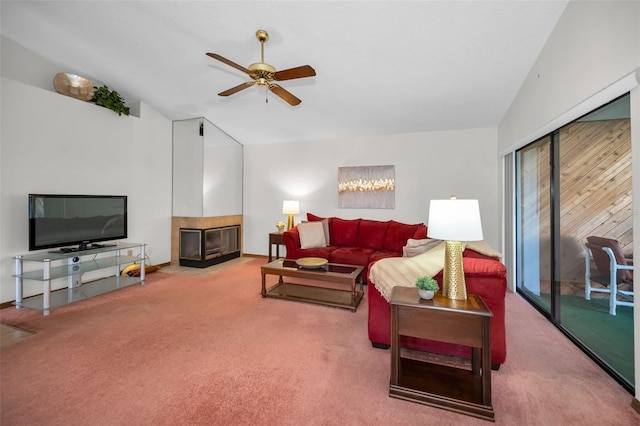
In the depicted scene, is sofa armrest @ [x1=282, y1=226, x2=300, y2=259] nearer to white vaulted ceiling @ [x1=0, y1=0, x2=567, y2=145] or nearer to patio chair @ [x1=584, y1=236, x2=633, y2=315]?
white vaulted ceiling @ [x1=0, y1=0, x2=567, y2=145]

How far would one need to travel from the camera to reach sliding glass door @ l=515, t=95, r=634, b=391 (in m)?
1.97

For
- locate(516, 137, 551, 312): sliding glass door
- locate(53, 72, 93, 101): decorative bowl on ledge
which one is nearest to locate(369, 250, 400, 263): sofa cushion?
locate(516, 137, 551, 312): sliding glass door

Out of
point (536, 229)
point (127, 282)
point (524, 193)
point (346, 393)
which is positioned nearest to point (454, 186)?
point (524, 193)

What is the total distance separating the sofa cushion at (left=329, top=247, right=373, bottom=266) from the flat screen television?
10.6ft

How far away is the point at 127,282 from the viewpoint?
12.5ft

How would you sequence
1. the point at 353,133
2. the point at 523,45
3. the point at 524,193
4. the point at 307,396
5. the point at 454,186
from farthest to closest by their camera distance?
the point at 353,133, the point at 454,186, the point at 524,193, the point at 523,45, the point at 307,396

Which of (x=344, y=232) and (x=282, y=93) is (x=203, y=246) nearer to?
(x=344, y=232)

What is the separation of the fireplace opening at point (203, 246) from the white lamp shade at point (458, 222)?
14.1 feet

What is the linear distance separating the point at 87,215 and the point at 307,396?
3.82m

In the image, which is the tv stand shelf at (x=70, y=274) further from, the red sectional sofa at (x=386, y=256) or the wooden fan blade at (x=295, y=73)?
Answer: the wooden fan blade at (x=295, y=73)

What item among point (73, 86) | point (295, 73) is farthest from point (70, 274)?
point (295, 73)

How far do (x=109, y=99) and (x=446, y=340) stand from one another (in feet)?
16.9

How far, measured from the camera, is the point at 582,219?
2.39 metres

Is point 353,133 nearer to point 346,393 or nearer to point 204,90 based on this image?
point 204,90
